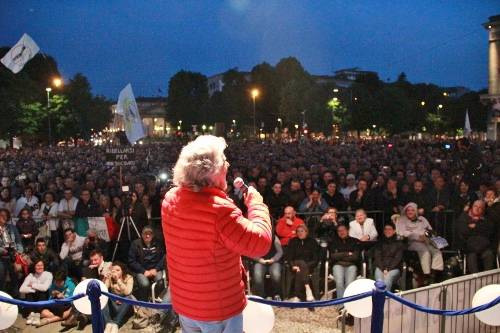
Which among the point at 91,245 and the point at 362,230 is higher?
the point at 362,230

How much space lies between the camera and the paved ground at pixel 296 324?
21.4 ft

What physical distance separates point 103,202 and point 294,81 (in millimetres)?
47027

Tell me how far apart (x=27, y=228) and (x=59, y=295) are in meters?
2.26

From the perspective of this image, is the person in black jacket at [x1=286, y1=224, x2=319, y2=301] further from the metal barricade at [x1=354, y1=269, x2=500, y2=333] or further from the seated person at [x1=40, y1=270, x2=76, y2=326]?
the seated person at [x1=40, y1=270, x2=76, y2=326]

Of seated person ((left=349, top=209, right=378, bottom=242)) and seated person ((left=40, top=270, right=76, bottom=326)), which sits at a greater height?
seated person ((left=349, top=209, right=378, bottom=242))

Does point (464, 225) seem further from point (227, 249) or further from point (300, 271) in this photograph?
point (227, 249)

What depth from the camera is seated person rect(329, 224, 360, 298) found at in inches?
294

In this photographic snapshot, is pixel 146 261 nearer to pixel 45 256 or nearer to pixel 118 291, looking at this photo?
pixel 118 291

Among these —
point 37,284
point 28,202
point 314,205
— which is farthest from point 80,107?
point 37,284

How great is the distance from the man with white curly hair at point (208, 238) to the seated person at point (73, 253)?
5748 mm

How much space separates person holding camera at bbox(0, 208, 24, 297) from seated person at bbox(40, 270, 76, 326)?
72 cm

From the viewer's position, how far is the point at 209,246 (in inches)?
100

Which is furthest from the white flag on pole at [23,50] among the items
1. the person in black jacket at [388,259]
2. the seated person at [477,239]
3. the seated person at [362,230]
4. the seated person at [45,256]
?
the seated person at [477,239]

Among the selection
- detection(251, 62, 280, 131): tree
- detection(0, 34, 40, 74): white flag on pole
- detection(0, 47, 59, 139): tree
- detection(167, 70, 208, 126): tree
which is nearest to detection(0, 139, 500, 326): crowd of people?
detection(0, 34, 40, 74): white flag on pole
